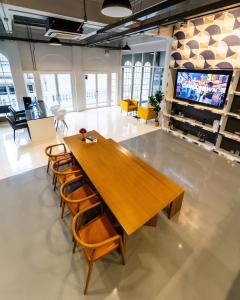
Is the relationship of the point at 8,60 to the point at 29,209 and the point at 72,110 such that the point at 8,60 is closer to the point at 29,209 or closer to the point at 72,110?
the point at 72,110

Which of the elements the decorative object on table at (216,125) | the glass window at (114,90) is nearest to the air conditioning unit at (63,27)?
the decorative object on table at (216,125)

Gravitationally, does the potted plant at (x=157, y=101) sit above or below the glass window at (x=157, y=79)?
below

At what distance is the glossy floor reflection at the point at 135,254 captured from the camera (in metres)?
1.89

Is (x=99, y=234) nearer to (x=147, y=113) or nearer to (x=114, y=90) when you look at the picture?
(x=147, y=113)

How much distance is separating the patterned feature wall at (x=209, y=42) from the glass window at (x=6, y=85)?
6350mm

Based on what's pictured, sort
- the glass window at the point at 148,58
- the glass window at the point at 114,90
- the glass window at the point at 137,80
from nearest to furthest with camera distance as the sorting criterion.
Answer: the glass window at the point at 148,58, the glass window at the point at 137,80, the glass window at the point at 114,90

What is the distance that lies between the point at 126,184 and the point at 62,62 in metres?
7.39

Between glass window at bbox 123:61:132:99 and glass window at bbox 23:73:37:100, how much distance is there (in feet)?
15.2

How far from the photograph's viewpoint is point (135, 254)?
7.34 ft

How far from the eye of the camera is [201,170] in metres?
4.08

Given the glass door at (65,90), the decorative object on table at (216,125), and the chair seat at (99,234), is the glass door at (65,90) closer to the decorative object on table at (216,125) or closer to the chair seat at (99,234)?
the decorative object on table at (216,125)

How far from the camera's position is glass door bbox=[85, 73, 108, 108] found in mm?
8914

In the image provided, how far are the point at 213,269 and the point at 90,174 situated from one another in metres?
2.01

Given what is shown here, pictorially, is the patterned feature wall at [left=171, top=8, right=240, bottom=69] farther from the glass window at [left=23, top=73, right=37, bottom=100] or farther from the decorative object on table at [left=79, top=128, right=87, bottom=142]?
the glass window at [left=23, top=73, right=37, bottom=100]
